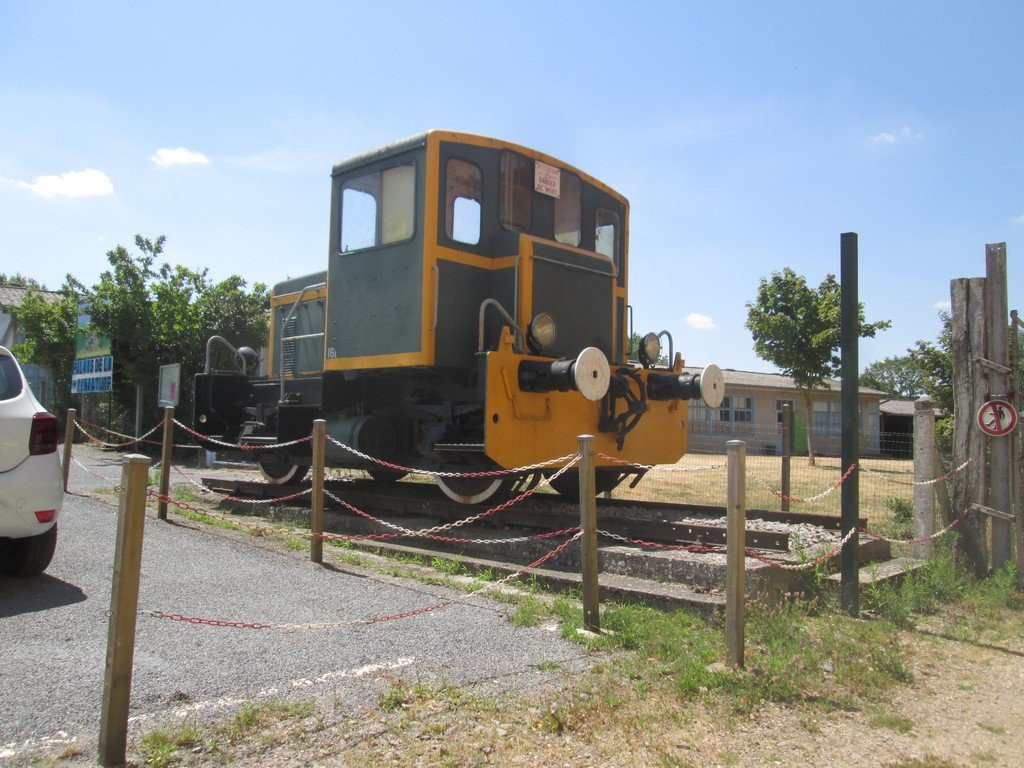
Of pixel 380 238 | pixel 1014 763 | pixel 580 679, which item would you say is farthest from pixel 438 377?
pixel 1014 763

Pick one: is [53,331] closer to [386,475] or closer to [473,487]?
[386,475]

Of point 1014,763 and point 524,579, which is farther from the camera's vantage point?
point 524,579

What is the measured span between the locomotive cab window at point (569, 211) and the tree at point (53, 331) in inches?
710

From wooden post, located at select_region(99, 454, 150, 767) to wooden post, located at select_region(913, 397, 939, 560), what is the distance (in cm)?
590

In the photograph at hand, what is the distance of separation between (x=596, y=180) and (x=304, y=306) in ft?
11.9

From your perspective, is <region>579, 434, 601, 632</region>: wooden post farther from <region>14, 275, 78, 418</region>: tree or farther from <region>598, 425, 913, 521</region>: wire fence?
<region>14, 275, 78, 418</region>: tree

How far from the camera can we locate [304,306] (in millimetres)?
9484

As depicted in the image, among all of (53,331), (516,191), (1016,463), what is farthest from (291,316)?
(53,331)

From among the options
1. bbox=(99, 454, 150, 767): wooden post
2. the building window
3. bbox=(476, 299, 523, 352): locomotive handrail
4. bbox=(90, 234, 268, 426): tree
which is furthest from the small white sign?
the building window

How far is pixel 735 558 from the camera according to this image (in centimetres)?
429

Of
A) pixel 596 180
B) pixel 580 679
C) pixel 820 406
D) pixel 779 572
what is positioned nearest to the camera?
pixel 580 679

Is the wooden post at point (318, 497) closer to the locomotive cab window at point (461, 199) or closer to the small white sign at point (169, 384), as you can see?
the locomotive cab window at point (461, 199)

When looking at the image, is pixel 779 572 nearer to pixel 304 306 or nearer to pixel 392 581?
pixel 392 581

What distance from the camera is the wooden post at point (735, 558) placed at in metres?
4.18
